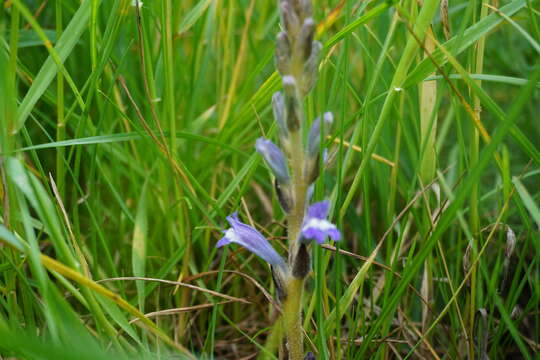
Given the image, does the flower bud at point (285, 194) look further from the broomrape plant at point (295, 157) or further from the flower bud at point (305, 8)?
the flower bud at point (305, 8)

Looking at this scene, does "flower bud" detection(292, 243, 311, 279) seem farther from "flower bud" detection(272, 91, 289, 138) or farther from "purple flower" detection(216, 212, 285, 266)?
"flower bud" detection(272, 91, 289, 138)

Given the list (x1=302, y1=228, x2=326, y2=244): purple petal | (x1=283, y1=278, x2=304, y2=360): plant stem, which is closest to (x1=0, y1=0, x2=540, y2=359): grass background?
(x1=283, y1=278, x2=304, y2=360): plant stem

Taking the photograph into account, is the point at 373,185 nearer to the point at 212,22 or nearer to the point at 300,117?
the point at 212,22

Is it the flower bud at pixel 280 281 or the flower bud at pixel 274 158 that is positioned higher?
the flower bud at pixel 274 158

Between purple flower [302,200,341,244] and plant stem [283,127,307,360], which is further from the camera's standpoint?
plant stem [283,127,307,360]

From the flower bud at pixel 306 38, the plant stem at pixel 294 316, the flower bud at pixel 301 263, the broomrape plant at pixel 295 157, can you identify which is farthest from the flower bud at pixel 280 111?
the plant stem at pixel 294 316

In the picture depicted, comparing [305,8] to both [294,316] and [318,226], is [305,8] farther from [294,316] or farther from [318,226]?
[294,316]
